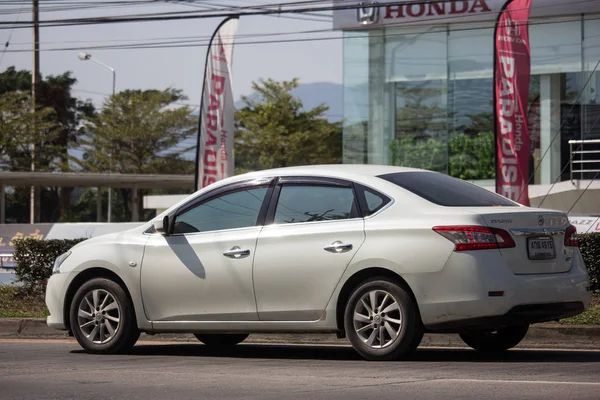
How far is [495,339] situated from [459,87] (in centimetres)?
2560

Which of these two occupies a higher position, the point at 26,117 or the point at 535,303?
the point at 26,117

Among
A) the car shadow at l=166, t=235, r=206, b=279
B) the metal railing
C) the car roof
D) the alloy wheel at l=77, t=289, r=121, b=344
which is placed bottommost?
the alloy wheel at l=77, t=289, r=121, b=344

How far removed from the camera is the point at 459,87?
114 feet

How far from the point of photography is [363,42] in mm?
35750

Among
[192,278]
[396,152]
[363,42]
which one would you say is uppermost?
[363,42]

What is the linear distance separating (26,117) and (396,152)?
34.6m

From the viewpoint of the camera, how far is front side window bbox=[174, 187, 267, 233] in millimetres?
9758

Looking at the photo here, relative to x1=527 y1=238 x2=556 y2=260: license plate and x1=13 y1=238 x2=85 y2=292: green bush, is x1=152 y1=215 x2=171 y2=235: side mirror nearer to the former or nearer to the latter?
x1=527 y1=238 x2=556 y2=260: license plate

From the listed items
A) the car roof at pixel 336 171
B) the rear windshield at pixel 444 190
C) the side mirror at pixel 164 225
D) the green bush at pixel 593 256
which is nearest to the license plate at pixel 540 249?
the rear windshield at pixel 444 190

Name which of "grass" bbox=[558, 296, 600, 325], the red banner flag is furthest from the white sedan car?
the red banner flag

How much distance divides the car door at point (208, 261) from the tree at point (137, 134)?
5930 cm

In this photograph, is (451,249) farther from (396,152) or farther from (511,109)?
(396,152)

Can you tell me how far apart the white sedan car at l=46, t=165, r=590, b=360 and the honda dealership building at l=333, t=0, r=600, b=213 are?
78.2ft

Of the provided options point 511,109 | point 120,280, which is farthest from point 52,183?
point 120,280
